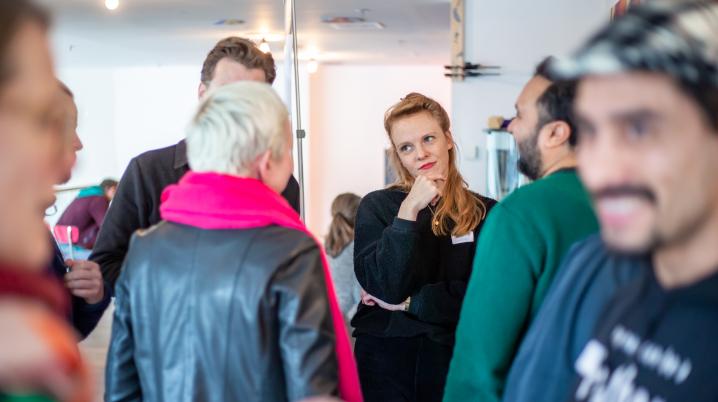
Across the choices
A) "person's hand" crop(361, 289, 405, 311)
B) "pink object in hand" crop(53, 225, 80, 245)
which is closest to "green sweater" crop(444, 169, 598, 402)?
"person's hand" crop(361, 289, 405, 311)

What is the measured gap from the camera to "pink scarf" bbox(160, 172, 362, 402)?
1.39 meters

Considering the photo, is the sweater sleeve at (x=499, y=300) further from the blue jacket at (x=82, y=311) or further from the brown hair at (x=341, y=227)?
the brown hair at (x=341, y=227)

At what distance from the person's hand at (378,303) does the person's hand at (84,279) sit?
30.0 inches

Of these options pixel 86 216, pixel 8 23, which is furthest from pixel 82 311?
pixel 86 216

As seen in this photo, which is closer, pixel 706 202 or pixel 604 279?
pixel 706 202

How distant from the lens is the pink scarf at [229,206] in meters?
1.39

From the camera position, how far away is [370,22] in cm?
797

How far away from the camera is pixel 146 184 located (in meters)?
2.02

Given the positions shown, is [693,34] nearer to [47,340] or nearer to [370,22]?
[47,340]

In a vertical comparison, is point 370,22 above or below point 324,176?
above

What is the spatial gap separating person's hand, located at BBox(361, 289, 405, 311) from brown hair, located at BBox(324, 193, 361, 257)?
319 centimetres

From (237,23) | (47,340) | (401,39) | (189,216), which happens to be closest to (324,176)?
(401,39)

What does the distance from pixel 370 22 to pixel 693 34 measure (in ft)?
24.5

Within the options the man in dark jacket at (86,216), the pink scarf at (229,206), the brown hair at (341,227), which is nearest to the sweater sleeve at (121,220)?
the pink scarf at (229,206)
